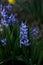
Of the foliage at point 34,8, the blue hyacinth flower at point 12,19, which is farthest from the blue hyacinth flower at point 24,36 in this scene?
the foliage at point 34,8

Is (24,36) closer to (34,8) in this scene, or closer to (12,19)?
(12,19)

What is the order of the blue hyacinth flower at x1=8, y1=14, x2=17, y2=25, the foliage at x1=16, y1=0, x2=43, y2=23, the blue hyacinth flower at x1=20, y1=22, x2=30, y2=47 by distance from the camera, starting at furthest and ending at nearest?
the foliage at x1=16, y1=0, x2=43, y2=23
the blue hyacinth flower at x1=8, y1=14, x2=17, y2=25
the blue hyacinth flower at x1=20, y1=22, x2=30, y2=47

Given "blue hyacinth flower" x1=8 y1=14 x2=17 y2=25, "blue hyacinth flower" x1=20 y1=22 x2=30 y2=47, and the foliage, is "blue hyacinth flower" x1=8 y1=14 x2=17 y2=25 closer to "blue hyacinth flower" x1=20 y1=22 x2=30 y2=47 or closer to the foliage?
"blue hyacinth flower" x1=20 y1=22 x2=30 y2=47

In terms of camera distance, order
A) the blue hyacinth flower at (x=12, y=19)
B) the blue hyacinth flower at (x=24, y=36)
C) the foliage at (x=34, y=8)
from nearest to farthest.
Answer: the blue hyacinth flower at (x=24, y=36), the blue hyacinth flower at (x=12, y=19), the foliage at (x=34, y=8)

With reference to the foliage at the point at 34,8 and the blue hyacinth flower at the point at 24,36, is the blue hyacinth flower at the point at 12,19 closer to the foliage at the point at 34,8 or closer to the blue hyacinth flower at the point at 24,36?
the blue hyacinth flower at the point at 24,36

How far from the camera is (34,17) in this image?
517 centimetres

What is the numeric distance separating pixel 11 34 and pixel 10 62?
1.16 feet

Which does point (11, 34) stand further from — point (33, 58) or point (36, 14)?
point (36, 14)

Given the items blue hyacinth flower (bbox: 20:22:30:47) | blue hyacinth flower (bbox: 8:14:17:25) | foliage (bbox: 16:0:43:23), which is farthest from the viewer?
foliage (bbox: 16:0:43:23)

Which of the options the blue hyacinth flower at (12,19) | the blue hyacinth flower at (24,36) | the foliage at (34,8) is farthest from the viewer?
the foliage at (34,8)

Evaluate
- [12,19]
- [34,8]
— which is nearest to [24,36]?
[12,19]

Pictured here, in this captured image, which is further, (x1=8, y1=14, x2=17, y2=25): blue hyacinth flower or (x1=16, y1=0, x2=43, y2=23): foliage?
(x1=16, y1=0, x2=43, y2=23): foliage

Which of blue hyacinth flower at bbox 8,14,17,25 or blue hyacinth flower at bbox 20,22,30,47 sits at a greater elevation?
blue hyacinth flower at bbox 8,14,17,25

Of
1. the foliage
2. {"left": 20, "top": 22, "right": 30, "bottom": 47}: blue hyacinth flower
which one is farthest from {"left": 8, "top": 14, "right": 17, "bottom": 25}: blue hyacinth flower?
the foliage
